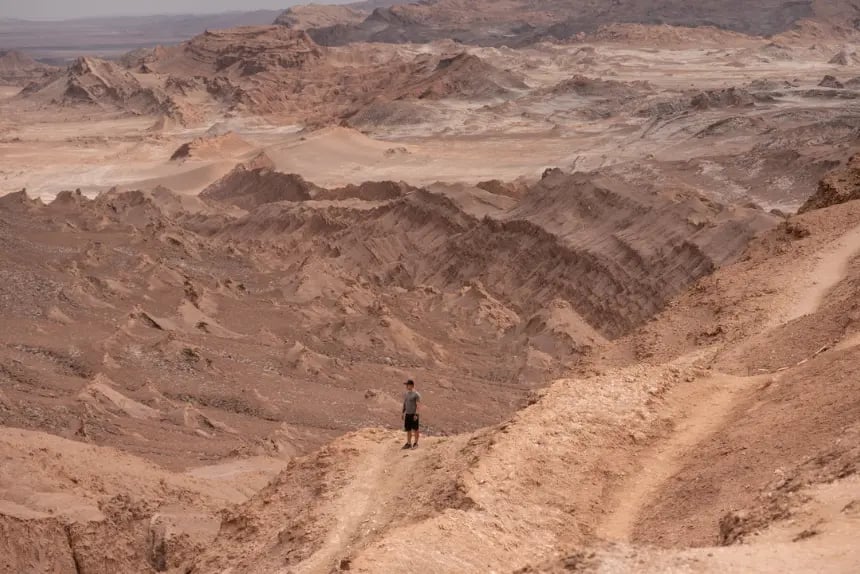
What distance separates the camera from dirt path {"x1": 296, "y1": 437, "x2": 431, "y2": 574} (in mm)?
7531

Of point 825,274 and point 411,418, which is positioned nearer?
point 411,418

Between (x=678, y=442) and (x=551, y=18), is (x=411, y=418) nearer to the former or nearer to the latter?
(x=678, y=442)

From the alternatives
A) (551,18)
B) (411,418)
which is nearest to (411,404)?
(411,418)

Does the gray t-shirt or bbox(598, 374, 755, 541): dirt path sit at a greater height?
bbox(598, 374, 755, 541): dirt path

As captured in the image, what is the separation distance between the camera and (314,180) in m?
41.0

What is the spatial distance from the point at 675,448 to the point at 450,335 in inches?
556

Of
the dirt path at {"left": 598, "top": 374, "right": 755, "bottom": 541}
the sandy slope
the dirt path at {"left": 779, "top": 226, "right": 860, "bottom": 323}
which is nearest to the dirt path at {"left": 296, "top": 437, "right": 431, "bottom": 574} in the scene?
the sandy slope

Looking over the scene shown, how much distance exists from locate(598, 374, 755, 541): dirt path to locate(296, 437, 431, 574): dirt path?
160 cm

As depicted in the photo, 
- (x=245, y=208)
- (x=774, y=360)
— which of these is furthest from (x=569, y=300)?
(x=245, y=208)

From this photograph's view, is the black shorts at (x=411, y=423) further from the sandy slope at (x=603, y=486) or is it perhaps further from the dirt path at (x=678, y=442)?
the dirt path at (x=678, y=442)

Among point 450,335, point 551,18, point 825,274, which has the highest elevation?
point 825,274

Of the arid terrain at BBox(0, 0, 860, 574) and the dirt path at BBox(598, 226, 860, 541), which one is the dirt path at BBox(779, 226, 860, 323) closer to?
the arid terrain at BBox(0, 0, 860, 574)

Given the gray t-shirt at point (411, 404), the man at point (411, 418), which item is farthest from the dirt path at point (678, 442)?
the gray t-shirt at point (411, 404)

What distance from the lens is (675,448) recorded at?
830cm
